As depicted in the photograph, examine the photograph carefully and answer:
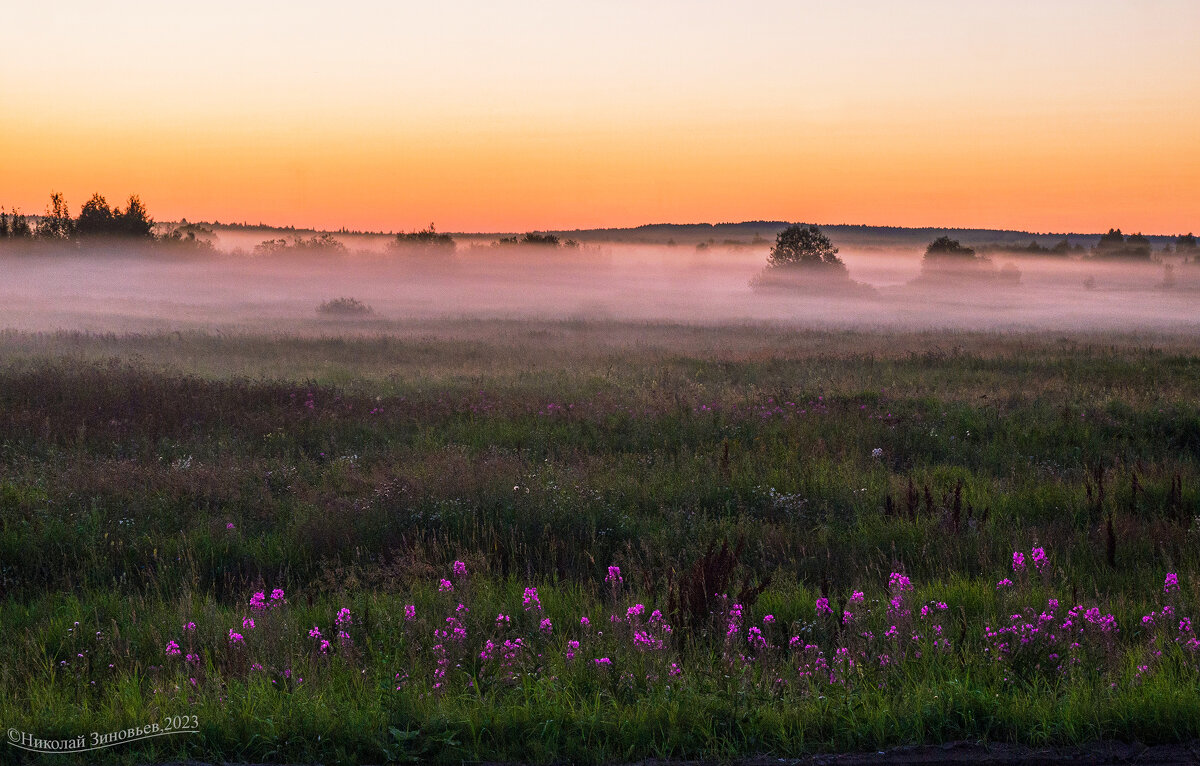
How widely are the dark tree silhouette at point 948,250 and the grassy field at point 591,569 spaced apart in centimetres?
9687

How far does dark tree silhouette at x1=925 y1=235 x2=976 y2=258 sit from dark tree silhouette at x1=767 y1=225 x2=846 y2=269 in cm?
2843

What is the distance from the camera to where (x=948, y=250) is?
342ft

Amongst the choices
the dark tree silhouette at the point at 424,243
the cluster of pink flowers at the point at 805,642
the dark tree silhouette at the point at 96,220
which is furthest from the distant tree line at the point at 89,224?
the cluster of pink flowers at the point at 805,642

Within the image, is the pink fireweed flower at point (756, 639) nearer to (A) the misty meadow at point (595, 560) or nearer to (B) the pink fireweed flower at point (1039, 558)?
(A) the misty meadow at point (595, 560)

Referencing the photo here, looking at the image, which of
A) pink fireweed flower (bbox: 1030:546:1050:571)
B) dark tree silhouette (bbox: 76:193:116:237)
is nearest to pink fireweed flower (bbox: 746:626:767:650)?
pink fireweed flower (bbox: 1030:546:1050:571)

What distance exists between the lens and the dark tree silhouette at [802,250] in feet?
271

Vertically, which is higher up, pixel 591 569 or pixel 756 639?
pixel 756 639

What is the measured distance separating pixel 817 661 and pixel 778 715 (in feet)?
2.17

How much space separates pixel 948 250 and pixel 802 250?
3153 cm

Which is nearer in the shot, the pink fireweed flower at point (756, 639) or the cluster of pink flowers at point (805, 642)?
the cluster of pink flowers at point (805, 642)

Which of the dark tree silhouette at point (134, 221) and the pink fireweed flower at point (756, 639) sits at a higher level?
the dark tree silhouette at point (134, 221)

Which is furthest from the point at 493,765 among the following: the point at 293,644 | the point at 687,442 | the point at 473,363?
the point at 473,363

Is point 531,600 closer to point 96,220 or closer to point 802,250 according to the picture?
point 802,250

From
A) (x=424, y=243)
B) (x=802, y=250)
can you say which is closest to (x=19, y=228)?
(x=424, y=243)
